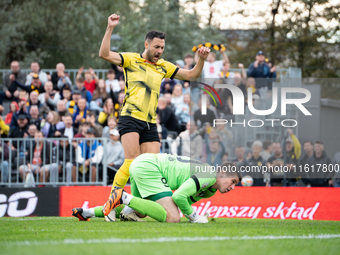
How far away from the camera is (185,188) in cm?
591

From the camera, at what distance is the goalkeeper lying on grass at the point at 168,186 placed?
591 cm

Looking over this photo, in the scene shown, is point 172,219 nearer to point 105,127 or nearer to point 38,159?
point 38,159

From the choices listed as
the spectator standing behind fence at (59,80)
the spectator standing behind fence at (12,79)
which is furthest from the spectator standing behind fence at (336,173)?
the spectator standing behind fence at (12,79)

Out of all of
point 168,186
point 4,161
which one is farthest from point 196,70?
point 4,161

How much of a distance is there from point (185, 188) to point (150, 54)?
1.99 meters

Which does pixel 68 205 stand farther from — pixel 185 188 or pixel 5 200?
pixel 185 188

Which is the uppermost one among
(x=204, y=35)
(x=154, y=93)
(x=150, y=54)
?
(x=204, y=35)

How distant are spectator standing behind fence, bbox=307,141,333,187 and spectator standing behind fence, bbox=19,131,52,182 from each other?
5828 mm

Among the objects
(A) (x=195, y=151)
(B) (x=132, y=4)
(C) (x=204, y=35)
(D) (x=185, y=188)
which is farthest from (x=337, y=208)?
(B) (x=132, y=4)

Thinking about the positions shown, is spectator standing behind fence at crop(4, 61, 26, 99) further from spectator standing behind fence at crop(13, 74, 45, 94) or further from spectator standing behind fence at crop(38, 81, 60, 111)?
spectator standing behind fence at crop(38, 81, 60, 111)

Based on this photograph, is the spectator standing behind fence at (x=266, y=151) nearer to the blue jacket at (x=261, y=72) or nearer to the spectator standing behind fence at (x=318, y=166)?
the spectator standing behind fence at (x=318, y=166)

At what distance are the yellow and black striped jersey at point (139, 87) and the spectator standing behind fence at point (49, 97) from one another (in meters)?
7.40

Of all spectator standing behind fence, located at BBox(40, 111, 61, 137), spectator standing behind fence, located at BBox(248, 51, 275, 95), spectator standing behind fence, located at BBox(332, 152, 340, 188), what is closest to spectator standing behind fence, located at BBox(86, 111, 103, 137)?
spectator standing behind fence, located at BBox(40, 111, 61, 137)

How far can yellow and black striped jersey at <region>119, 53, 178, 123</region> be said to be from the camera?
646 centimetres
